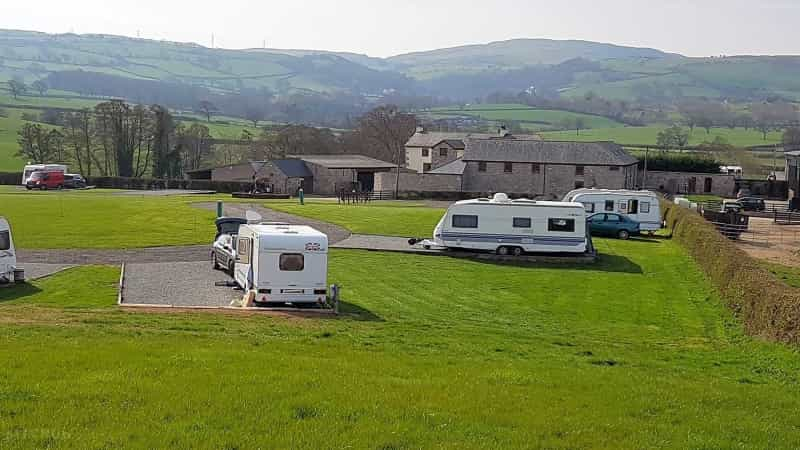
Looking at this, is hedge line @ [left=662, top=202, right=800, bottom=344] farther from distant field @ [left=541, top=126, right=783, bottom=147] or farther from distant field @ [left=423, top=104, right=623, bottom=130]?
distant field @ [left=423, top=104, right=623, bottom=130]

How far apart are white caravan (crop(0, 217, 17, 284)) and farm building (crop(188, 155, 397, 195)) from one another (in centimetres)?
4456

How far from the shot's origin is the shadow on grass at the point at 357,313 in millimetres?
18203

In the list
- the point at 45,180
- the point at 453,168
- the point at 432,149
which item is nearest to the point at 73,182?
the point at 45,180

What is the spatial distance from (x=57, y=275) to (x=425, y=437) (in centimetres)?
1853

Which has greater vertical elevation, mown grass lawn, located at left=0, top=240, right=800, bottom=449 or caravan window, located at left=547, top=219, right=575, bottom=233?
caravan window, located at left=547, top=219, right=575, bottom=233

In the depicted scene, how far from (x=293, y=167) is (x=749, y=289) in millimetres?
54163

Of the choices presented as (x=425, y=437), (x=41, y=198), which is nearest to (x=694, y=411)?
(x=425, y=437)

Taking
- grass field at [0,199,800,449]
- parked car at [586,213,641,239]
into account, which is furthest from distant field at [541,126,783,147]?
grass field at [0,199,800,449]

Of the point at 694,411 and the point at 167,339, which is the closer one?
the point at 694,411

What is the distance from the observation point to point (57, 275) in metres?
23.8

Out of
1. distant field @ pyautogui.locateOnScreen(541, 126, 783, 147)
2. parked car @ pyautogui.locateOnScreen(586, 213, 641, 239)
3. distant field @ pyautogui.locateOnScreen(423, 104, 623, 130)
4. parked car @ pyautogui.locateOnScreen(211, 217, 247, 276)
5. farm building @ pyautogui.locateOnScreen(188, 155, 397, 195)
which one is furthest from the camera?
distant field @ pyautogui.locateOnScreen(423, 104, 623, 130)

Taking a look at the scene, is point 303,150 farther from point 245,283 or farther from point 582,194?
point 245,283

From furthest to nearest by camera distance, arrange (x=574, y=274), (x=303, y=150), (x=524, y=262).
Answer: (x=303, y=150)
(x=524, y=262)
(x=574, y=274)

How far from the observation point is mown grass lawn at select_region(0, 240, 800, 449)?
7938 mm
